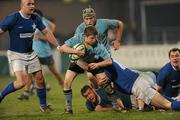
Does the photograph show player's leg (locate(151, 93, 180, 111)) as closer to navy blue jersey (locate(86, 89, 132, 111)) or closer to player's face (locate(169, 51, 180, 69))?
player's face (locate(169, 51, 180, 69))

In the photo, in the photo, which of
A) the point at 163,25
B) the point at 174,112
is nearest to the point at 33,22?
the point at 174,112

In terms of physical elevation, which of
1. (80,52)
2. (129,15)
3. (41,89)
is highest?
(129,15)

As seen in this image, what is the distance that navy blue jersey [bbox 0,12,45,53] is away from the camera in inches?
455

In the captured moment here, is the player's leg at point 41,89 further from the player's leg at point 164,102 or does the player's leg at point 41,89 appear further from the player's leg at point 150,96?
the player's leg at point 164,102

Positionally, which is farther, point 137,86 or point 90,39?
point 137,86

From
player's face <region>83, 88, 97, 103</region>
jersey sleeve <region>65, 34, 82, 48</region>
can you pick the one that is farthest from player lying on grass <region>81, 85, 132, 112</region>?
jersey sleeve <region>65, 34, 82, 48</region>

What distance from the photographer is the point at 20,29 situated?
11625 mm

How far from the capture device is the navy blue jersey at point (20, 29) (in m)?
11.5

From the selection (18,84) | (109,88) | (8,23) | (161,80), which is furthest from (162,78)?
(8,23)

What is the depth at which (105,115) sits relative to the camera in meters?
10.8

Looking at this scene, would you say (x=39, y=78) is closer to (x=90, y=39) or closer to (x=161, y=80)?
(x=90, y=39)

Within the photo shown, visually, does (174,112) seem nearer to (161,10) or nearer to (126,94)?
(126,94)

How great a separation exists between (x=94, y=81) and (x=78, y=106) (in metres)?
1.13

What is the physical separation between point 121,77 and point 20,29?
2116mm
